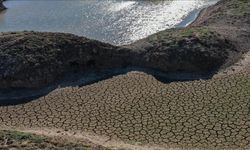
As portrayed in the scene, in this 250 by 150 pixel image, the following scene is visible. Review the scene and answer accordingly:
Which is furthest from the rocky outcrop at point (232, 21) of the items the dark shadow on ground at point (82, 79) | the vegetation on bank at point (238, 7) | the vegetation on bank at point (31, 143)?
the vegetation on bank at point (31, 143)

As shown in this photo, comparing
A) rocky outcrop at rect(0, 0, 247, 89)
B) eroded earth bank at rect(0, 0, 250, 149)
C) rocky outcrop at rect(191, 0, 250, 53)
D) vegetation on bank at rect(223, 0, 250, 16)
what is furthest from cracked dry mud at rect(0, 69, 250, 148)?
vegetation on bank at rect(223, 0, 250, 16)

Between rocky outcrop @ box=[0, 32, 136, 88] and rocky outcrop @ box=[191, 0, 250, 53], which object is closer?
rocky outcrop @ box=[0, 32, 136, 88]

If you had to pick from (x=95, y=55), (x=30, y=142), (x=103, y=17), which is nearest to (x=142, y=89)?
(x=95, y=55)

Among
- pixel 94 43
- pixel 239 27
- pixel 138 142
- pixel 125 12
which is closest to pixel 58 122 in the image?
pixel 138 142

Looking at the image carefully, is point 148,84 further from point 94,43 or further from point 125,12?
point 125,12

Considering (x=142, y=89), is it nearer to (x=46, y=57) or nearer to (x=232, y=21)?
(x=46, y=57)

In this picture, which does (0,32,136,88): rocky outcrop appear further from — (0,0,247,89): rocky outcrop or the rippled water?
the rippled water
